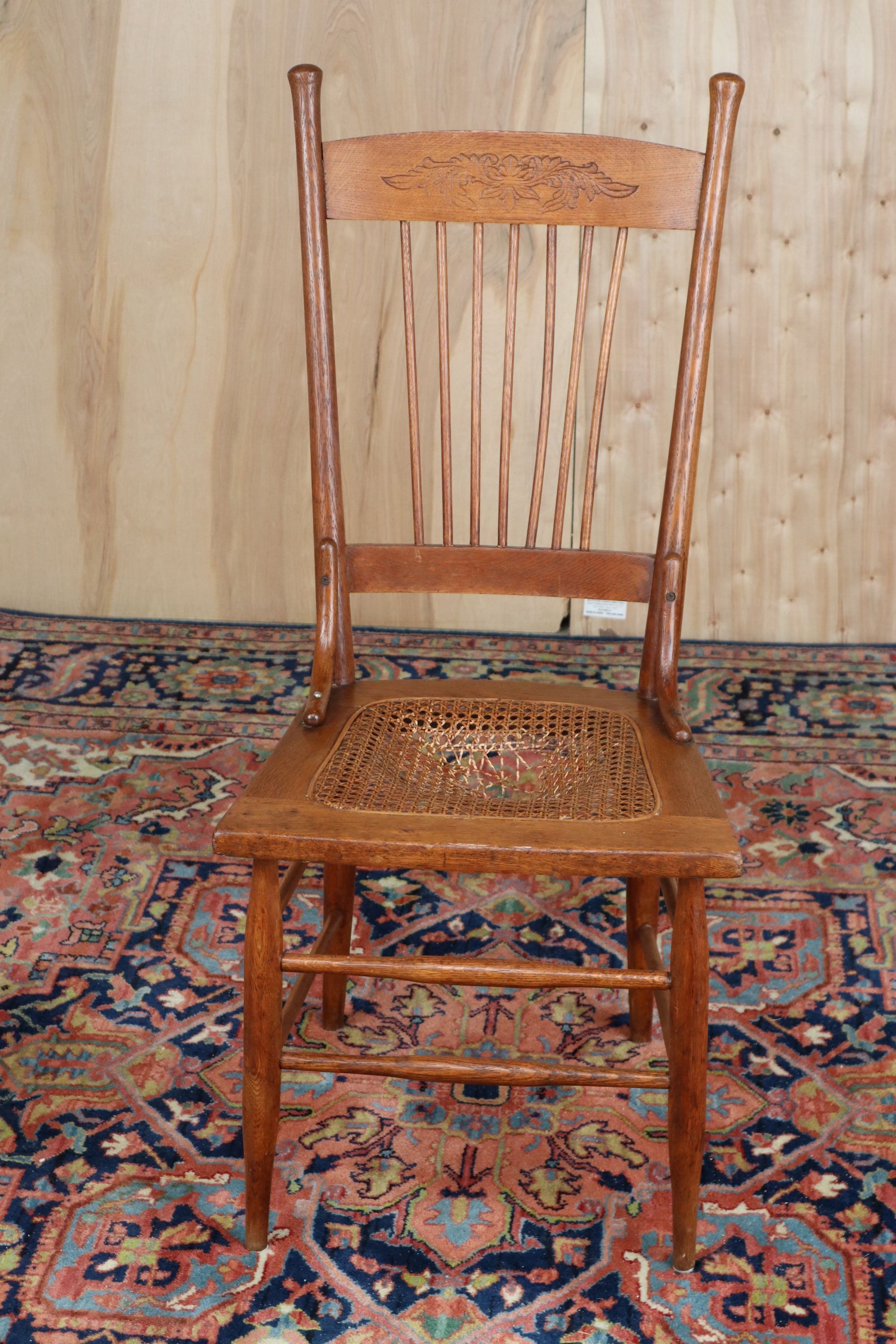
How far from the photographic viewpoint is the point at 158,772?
243 centimetres

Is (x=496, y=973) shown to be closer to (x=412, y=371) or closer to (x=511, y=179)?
(x=412, y=371)

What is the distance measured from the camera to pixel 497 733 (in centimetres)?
154

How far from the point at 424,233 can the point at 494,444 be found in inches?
19.0

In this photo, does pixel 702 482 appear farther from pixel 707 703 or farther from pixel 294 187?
pixel 294 187

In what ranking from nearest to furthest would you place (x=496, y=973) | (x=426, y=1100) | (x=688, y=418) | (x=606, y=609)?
(x=496, y=973) < (x=688, y=418) < (x=426, y=1100) < (x=606, y=609)

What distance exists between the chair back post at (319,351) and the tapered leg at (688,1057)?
547mm

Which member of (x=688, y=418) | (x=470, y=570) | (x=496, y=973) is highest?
(x=688, y=418)

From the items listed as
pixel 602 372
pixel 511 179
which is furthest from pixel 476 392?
pixel 511 179

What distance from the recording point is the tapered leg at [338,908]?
1.68 metres

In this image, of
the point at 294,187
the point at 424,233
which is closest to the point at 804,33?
the point at 424,233

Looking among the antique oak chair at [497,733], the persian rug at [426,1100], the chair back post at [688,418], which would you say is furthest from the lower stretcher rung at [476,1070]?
the chair back post at [688,418]

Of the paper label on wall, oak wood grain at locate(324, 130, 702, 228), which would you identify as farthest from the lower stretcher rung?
the paper label on wall

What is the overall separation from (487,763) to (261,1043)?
409 mm

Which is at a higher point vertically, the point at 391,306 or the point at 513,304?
the point at 391,306
